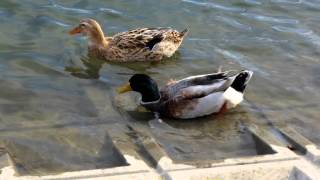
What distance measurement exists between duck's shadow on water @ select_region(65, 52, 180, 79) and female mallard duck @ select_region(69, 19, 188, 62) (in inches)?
2.9

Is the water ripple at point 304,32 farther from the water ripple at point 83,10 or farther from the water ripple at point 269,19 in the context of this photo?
the water ripple at point 83,10

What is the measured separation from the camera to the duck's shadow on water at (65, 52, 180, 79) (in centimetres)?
863

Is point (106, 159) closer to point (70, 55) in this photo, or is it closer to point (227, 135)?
point (227, 135)

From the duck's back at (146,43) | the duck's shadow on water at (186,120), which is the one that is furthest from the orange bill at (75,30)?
the duck's shadow on water at (186,120)

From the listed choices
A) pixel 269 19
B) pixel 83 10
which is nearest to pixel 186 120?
pixel 83 10

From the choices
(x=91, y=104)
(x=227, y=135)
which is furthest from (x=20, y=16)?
(x=227, y=135)

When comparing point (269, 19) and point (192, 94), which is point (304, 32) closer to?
point (269, 19)

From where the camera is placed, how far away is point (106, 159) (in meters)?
6.10

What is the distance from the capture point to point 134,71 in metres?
9.16

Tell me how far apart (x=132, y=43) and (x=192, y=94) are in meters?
2.23

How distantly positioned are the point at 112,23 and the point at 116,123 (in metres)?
3.74

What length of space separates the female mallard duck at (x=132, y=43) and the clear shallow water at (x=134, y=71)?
184mm

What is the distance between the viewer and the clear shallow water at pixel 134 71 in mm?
6473

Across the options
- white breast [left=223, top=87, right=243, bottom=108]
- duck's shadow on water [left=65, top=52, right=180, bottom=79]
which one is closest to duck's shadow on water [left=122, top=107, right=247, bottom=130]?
white breast [left=223, top=87, right=243, bottom=108]
